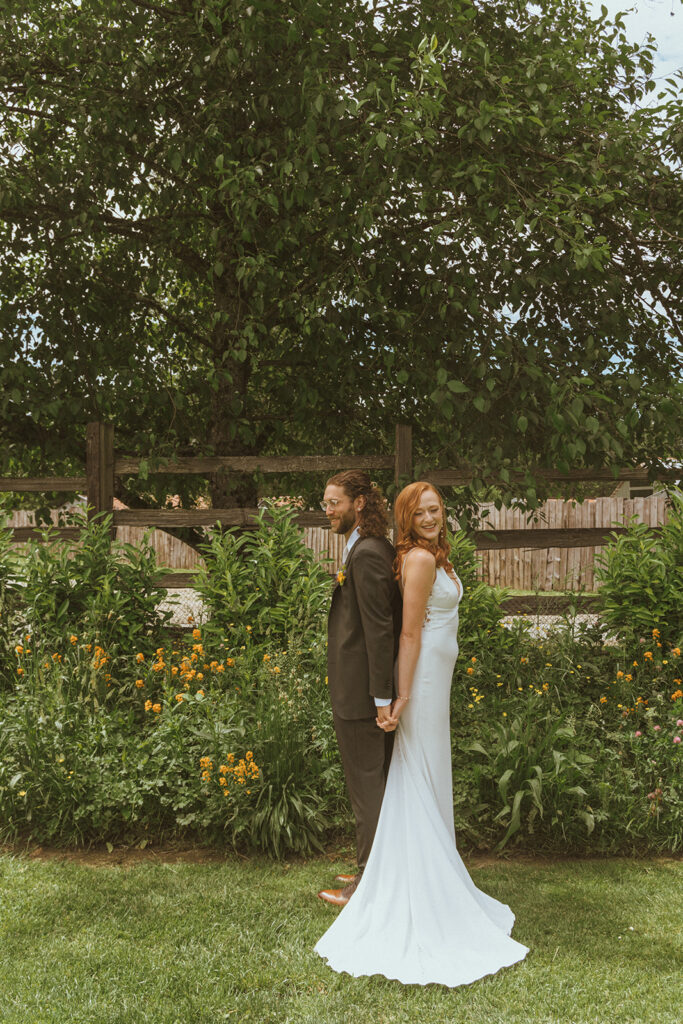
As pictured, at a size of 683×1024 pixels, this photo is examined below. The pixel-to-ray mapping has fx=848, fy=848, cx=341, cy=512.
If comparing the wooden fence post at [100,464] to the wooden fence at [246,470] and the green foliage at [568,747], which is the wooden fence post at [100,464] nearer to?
the wooden fence at [246,470]

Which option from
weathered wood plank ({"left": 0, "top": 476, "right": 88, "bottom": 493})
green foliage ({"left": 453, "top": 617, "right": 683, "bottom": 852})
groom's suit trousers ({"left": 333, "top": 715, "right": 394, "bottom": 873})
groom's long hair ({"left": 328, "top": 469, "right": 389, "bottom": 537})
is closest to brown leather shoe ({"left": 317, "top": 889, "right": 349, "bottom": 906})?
groom's suit trousers ({"left": 333, "top": 715, "right": 394, "bottom": 873})

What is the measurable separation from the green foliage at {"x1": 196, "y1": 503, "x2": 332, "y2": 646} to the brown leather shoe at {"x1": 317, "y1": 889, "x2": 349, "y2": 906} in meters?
1.75

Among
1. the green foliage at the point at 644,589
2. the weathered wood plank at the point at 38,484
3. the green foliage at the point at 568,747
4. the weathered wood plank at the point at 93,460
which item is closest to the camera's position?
the green foliage at the point at 568,747

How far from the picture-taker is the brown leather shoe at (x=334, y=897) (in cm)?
384

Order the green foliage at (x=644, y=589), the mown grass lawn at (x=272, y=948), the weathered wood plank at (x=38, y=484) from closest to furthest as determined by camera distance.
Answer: the mown grass lawn at (x=272, y=948)
the green foliage at (x=644, y=589)
the weathered wood plank at (x=38, y=484)

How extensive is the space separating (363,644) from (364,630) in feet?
0.36

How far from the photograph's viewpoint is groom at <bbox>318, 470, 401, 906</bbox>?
3564 mm

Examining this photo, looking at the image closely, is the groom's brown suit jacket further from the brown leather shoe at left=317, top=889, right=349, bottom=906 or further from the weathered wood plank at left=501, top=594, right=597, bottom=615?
the weathered wood plank at left=501, top=594, right=597, bottom=615

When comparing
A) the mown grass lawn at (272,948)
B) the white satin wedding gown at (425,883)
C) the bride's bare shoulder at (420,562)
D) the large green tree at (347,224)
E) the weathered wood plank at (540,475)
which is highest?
the large green tree at (347,224)

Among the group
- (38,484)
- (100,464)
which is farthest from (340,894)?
(38,484)

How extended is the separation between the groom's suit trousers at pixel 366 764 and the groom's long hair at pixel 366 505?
2.74ft

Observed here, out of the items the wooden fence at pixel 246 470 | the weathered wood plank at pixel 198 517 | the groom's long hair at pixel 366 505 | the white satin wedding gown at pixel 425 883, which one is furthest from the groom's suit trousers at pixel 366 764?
the weathered wood plank at pixel 198 517

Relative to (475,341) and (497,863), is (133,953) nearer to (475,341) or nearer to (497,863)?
(497,863)

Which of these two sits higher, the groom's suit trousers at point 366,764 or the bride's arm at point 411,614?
the bride's arm at point 411,614
